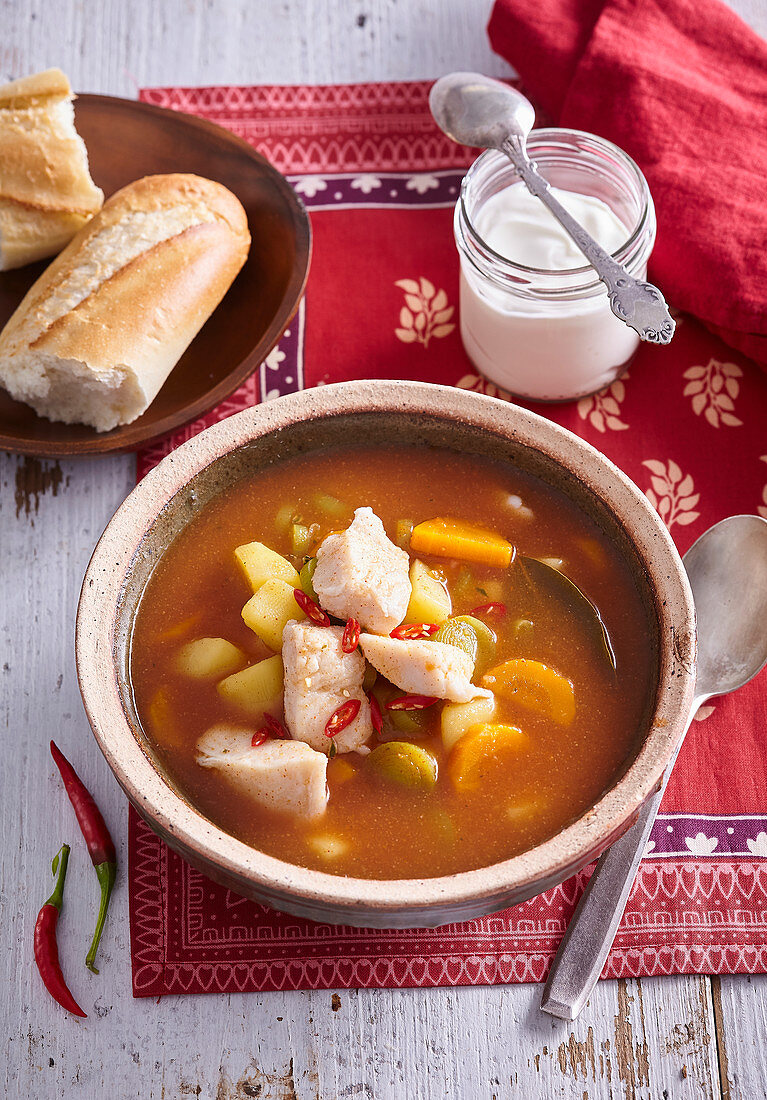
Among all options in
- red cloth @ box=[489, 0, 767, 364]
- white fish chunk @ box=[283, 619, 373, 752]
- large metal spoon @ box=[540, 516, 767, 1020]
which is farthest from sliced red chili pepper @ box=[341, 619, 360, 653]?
red cloth @ box=[489, 0, 767, 364]

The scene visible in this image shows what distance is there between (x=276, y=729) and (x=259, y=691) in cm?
10

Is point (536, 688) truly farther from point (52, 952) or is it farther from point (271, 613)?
point (52, 952)

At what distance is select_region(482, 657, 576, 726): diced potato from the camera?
7.63 feet

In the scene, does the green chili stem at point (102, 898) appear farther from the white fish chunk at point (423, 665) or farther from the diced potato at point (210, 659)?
the white fish chunk at point (423, 665)

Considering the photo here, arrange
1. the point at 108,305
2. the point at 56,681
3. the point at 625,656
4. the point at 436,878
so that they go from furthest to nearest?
the point at 108,305, the point at 56,681, the point at 625,656, the point at 436,878

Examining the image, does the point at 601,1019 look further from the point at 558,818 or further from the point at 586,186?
the point at 586,186

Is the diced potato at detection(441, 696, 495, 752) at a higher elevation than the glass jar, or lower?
lower

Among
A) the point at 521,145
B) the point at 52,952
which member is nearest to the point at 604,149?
the point at 521,145

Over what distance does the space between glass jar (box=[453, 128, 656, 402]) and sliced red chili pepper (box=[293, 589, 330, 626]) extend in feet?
3.58

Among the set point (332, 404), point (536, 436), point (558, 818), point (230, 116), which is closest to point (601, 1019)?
point (558, 818)

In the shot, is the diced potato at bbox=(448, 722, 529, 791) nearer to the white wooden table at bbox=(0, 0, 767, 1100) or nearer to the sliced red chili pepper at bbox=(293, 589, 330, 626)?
the sliced red chili pepper at bbox=(293, 589, 330, 626)

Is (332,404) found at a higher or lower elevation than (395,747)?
higher

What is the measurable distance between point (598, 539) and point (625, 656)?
0.30m

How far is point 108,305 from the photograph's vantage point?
3029mm
